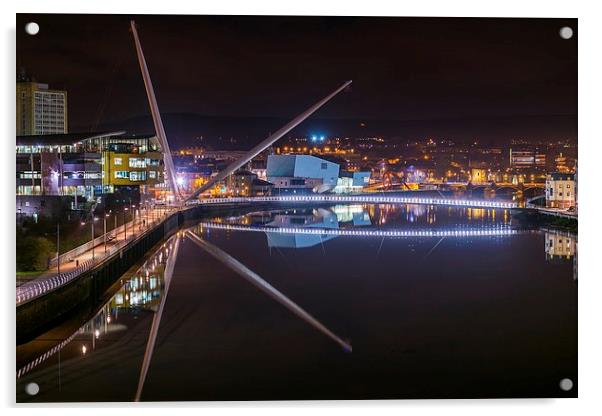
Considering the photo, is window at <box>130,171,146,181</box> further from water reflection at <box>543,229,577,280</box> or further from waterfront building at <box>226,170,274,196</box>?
waterfront building at <box>226,170,274,196</box>

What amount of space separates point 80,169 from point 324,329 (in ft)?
27.1

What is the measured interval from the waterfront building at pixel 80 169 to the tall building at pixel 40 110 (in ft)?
1.00

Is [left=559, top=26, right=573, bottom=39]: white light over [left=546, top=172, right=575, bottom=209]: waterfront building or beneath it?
over

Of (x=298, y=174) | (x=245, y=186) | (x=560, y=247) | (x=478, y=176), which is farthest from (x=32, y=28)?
(x=478, y=176)

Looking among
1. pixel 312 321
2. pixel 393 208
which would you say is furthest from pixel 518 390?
pixel 393 208

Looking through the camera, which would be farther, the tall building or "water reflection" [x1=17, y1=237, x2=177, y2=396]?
the tall building

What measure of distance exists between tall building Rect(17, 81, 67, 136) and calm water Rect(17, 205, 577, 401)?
186 cm

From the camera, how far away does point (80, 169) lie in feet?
44.1

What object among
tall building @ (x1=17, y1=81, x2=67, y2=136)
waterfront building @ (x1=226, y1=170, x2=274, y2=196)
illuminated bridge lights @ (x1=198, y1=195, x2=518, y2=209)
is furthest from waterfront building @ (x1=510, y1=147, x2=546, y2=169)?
tall building @ (x1=17, y1=81, x2=67, y2=136)

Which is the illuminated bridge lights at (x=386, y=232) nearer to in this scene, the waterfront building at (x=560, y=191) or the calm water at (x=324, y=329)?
the waterfront building at (x=560, y=191)

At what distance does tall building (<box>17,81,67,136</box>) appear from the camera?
7211mm

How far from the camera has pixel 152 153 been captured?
56.5 feet

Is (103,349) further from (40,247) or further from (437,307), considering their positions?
(437,307)

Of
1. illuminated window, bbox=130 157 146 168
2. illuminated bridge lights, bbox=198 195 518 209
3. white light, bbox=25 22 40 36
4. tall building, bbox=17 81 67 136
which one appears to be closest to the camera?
white light, bbox=25 22 40 36
